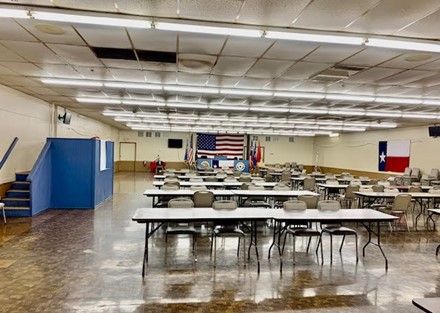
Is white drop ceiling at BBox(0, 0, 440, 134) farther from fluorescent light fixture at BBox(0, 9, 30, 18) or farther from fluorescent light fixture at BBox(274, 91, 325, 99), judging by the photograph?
fluorescent light fixture at BBox(274, 91, 325, 99)

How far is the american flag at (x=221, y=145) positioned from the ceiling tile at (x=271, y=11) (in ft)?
62.9

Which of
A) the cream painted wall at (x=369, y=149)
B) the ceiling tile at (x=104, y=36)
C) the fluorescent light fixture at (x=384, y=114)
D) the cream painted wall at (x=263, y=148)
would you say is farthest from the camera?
the cream painted wall at (x=263, y=148)

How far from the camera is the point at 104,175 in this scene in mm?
10742

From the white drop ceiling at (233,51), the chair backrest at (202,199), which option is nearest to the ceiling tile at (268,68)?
the white drop ceiling at (233,51)

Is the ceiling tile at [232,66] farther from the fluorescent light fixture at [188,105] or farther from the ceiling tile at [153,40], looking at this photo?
the fluorescent light fixture at [188,105]

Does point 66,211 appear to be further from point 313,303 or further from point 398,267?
point 398,267

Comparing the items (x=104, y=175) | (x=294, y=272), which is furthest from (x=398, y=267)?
(x=104, y=175)

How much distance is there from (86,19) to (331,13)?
2.98 metres

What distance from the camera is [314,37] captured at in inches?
171

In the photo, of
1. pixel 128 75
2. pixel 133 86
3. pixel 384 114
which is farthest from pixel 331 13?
pixel 384 114

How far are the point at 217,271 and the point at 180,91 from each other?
219 inches

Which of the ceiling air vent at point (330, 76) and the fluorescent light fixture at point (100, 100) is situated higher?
the ceiling air vent at point (330, 76)

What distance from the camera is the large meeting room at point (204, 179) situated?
3740 mm

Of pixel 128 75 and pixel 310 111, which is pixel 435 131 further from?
pixel 128 75
